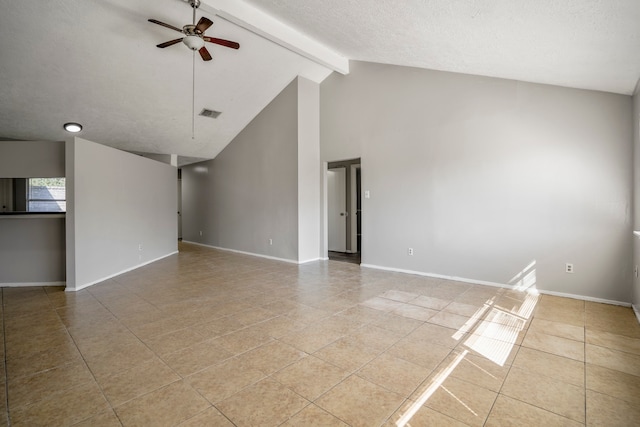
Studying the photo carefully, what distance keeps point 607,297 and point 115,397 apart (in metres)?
4.82

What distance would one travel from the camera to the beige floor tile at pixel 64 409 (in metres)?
1.65

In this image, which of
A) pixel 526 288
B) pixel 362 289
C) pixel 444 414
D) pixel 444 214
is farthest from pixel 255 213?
pixel 444 414

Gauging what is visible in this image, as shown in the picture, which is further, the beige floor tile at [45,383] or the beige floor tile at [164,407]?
the beige floor tile at [45,383]

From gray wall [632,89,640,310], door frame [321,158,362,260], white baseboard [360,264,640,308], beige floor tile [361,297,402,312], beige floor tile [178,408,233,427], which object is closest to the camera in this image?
beige floor tile [178,408,233,427]

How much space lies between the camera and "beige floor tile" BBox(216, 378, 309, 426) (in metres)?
1.65

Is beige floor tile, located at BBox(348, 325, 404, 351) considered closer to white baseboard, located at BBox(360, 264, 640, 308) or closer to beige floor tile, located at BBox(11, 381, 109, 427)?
beige floor tile, located at BBox(11, 381, 109, 427)

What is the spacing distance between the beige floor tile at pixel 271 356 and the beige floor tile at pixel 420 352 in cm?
Answer: 75

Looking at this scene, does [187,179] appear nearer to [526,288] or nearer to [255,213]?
[255,213]

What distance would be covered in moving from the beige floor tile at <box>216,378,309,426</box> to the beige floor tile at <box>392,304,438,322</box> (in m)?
1.70

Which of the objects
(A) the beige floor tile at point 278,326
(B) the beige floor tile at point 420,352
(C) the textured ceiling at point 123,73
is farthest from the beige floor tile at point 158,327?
(C) the textured ceiling at point 123,73

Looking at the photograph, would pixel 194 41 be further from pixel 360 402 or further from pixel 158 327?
pixel 360 402

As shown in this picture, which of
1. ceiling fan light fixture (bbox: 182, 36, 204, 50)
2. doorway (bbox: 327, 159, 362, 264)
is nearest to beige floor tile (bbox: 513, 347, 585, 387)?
ceiling fan light fixture (bbox: 182, 36, 204, 50)

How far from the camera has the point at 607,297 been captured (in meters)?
3.54

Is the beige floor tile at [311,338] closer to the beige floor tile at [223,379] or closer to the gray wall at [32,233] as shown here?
the beige floor tile at [223,379]
